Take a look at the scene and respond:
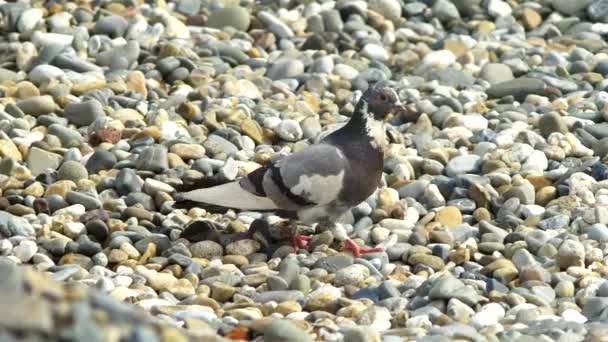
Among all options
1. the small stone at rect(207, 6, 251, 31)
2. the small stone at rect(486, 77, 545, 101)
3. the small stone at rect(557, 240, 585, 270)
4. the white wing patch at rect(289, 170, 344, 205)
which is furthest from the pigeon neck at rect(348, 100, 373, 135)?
the small stone at rect(207, 6, 251, 31)

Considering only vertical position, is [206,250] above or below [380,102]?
below

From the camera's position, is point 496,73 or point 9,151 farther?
point 496,73

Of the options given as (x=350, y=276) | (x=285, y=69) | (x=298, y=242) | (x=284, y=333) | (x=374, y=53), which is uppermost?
(x=284, y=333)

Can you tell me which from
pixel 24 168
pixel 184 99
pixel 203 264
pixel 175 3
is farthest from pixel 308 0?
pixel 203 264

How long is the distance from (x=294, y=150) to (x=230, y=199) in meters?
1.49

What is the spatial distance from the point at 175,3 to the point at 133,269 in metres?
4.62

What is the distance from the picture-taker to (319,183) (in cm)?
709

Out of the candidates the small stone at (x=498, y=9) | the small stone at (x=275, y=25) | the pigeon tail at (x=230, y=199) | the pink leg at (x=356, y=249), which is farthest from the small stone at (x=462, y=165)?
the small stone at (x=498, y=9)

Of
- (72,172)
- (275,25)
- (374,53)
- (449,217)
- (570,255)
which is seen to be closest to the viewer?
(570,255)

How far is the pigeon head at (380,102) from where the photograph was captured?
7457 millimetres

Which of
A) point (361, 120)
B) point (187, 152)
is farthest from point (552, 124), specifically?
point (187, 152)

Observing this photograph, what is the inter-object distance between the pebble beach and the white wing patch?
298 mm

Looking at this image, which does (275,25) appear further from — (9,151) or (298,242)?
(298,242)

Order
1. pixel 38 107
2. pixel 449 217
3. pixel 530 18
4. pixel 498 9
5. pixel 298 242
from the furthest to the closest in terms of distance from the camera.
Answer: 1. pixel 498 9
2. pixel 530 18
3. pixel 38 107
4. pixel 449 217
5. pixel 298 242
